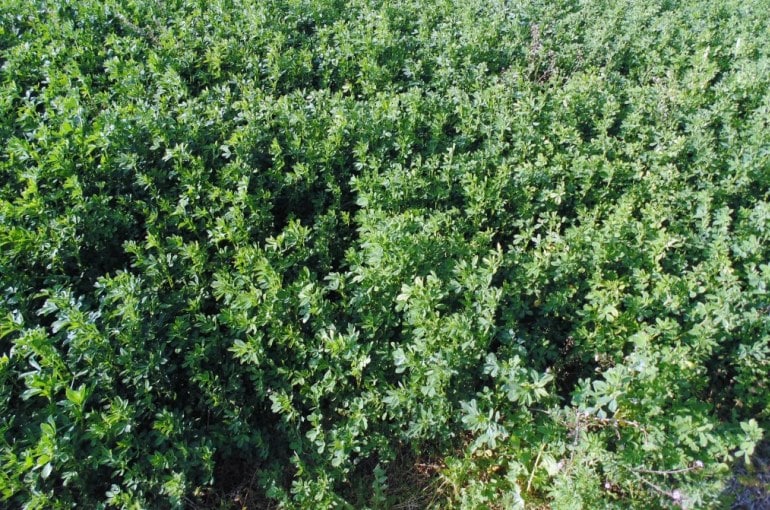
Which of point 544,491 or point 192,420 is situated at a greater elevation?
point 192,420

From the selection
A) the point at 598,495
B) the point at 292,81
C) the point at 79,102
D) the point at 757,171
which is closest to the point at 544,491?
the point at 598,495

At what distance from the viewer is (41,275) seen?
370 cm

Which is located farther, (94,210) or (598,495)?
(94,210)

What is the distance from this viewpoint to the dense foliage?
9.98 feet

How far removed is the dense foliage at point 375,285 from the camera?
3.04 m

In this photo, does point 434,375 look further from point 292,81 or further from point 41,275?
point 292,81

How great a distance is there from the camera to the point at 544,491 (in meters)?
3.29

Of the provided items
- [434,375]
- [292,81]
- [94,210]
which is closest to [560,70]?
[292,81]

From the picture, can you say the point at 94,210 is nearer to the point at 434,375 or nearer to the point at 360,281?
the point at 360,281

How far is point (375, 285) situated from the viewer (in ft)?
11.5

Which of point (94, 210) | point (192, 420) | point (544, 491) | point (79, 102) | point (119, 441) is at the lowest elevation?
point (544, 491)

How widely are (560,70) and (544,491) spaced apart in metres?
4.18

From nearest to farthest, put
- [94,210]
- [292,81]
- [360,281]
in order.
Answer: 1. [360,281]
2. [94,210]
3. [292,81]

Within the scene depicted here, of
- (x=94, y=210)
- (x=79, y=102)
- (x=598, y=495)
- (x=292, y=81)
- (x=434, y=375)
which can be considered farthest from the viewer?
(x=292, y=81)
